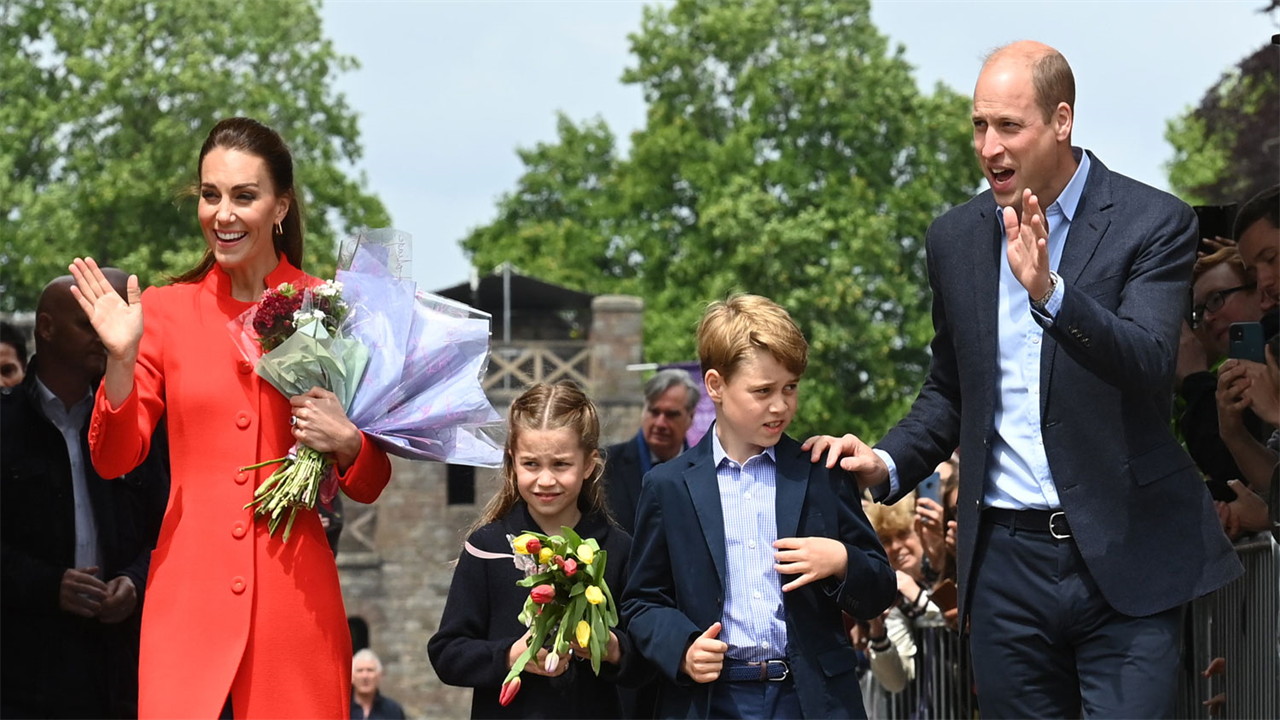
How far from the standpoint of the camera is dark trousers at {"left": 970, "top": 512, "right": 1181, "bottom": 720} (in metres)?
4.73

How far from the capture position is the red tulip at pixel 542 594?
5219 millimetres

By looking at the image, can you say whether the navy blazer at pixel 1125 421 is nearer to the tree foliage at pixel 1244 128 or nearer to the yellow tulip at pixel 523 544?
the yellow tulip at pixel 523 544

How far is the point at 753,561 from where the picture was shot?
5180mm

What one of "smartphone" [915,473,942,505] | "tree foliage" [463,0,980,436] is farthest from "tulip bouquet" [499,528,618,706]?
"tree foliage" [463,0,980,436]

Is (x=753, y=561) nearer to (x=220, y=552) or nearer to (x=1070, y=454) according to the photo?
(x=1070, y=454)

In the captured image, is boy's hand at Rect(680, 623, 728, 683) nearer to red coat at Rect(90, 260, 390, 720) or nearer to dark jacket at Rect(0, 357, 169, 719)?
red coat at Rect(90, 260, 390, 720)

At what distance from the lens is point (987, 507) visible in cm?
500

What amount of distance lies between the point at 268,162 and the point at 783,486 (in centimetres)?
169

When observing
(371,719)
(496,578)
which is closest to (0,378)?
(496,578)

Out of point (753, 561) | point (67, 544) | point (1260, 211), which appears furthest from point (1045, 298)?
point (67, 544)

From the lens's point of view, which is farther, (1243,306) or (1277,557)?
(1243,306)

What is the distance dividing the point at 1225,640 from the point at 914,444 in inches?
64.4

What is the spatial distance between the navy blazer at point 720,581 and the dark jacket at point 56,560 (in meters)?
2.29

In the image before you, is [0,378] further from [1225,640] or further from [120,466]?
[1225,640]
